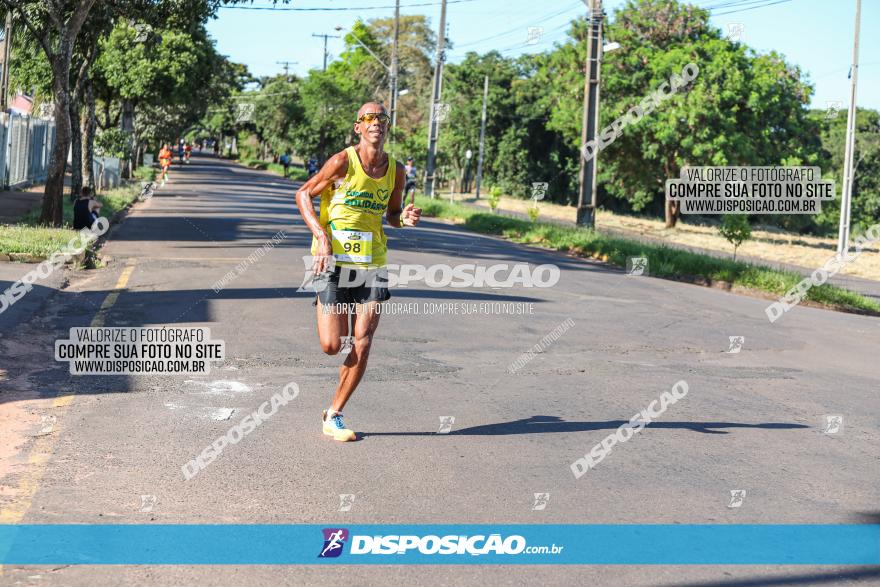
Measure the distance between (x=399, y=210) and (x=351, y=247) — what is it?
60 centimetres

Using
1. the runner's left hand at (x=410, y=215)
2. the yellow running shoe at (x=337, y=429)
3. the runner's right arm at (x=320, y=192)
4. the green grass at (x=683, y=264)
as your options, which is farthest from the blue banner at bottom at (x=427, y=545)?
the green grass at (x=683, y=264)

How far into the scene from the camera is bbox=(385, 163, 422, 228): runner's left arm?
7.07 metres

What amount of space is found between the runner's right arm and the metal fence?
86.2 ft

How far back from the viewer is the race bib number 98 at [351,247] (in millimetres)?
6863

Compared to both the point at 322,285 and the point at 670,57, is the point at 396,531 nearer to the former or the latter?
the point at 322,285

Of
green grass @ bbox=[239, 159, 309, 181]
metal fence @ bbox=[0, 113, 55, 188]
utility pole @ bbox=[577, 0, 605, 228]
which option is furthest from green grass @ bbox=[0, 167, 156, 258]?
green grass @ bbox=[239, 159, 309, 181]

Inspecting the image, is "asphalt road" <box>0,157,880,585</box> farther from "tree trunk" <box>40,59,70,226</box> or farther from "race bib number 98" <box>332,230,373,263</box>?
"tree trunk" <box>40,59,70,226</box>

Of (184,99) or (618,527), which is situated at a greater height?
(184,99)

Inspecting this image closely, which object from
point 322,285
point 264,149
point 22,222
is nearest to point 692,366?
point 322,285

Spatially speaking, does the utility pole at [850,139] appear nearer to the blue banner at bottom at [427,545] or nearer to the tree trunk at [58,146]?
the tree trunk at [58,146]

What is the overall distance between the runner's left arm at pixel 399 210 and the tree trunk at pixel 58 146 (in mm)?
14940

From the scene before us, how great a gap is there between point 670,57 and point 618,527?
45.5 m

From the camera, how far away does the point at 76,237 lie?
17984 millimetres

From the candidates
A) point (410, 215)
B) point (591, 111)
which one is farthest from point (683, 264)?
point (410, 215)
